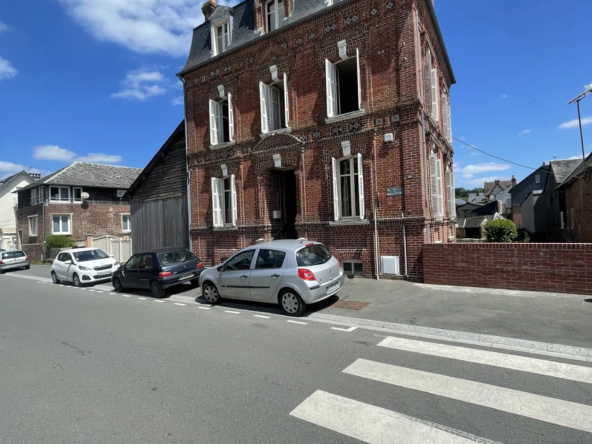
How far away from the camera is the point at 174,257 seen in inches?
445

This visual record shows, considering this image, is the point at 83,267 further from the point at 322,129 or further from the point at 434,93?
the point at 434,93

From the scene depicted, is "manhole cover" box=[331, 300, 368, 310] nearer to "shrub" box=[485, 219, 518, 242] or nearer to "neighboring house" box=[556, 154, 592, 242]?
"shrub" box=[485, 219, 518, 242]

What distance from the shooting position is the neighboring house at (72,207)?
31.1 m

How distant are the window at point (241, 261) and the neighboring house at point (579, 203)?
1644cm

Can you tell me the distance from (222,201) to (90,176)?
2606cm

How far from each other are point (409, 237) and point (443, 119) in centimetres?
827

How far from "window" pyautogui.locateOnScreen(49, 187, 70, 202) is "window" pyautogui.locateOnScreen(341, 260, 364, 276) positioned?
101 ft

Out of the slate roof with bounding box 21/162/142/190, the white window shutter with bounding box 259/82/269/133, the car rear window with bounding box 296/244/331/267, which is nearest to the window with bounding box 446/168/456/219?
the white window shutter with bounding box 259/82/269/133

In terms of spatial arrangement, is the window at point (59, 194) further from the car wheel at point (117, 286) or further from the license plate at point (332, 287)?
the license plate at point (332, 287)

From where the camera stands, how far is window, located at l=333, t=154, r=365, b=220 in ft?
37.7

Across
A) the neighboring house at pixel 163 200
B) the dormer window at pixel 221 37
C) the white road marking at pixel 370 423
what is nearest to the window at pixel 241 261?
the white road marking at pixel 370 423

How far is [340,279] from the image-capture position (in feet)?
27.0

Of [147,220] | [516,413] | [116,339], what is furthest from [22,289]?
[516,413]

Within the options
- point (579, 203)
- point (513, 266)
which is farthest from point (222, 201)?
point (579, 203)
